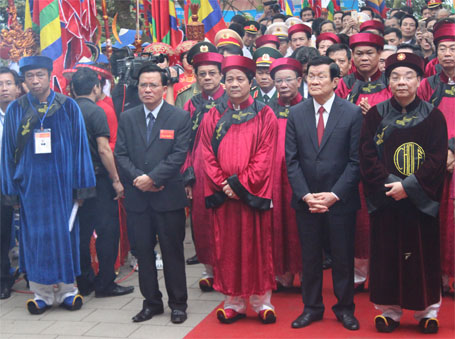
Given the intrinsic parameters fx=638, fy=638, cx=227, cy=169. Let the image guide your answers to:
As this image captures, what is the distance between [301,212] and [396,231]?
2.35ft

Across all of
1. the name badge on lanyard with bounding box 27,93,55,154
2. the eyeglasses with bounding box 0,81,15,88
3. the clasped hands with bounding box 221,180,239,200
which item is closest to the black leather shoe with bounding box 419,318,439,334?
the clasped hands with bounding box 221,180,239,200

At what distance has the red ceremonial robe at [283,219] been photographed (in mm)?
5547

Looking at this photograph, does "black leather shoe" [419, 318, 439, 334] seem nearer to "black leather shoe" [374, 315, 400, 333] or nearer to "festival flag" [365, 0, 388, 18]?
"black leather shoe" [374, 315, 400, 333]

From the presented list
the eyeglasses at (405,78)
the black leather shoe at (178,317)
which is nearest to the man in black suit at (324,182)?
the eyeglasses at (405,78)

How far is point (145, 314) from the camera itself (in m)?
5.04

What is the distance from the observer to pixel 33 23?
7.46 meters

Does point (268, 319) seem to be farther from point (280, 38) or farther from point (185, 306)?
point (280, 38)

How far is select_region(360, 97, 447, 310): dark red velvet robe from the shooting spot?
4266 mm

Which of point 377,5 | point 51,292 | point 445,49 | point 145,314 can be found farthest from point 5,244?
point 377,5

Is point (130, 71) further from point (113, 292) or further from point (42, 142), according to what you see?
point (113, 292)

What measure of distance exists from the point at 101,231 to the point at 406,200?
2819mm

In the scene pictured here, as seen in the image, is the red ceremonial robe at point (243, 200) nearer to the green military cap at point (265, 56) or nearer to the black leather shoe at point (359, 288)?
the black leather shoe at point (359, 288)

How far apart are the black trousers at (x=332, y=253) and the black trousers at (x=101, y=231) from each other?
76.4 inches

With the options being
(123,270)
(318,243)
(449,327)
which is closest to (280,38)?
(123,270)
